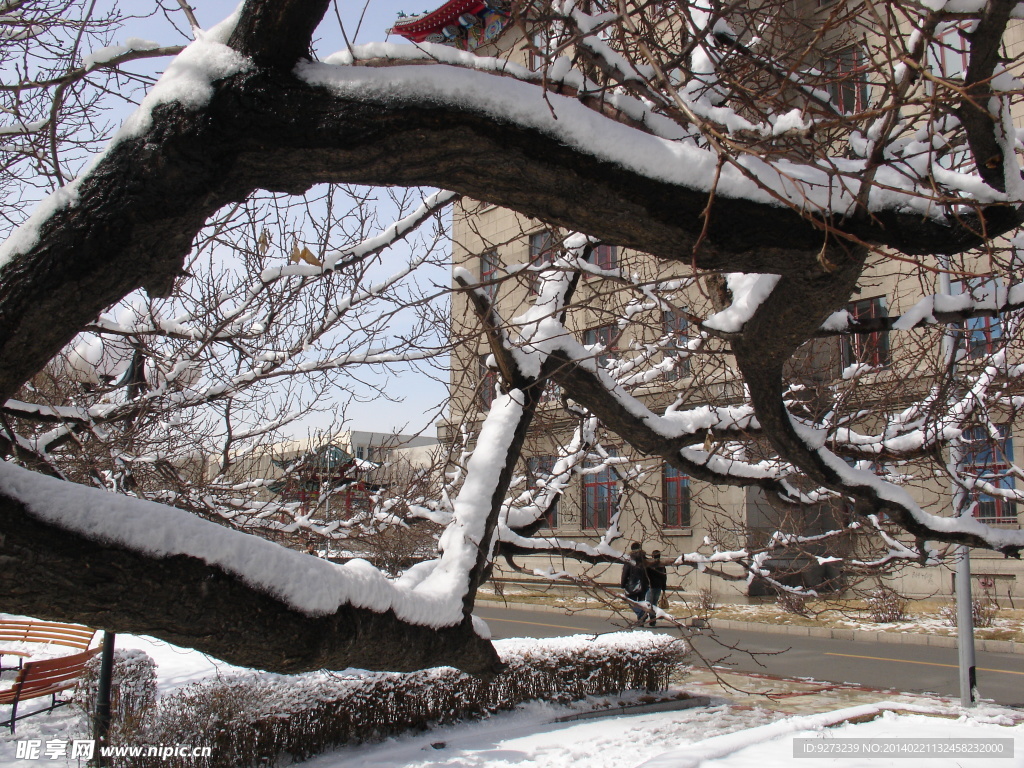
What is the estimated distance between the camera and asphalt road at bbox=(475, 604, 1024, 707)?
33.3 ft

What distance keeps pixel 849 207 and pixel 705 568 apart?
4.59 metres

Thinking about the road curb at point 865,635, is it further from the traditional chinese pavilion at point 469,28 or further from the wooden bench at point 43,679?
the traditional chinese pavilion at point 469,28

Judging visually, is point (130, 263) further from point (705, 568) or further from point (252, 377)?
point (705, 568)

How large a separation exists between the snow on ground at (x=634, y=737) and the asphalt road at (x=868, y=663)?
1.22 meters

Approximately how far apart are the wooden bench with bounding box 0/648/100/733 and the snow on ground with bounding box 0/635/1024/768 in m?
0.35

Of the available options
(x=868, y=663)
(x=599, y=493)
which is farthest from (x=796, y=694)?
(x=599, y=493)

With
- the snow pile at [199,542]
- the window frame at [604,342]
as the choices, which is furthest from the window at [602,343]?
the snow pile at [199,542]

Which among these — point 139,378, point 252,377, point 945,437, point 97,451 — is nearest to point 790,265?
point 945,437

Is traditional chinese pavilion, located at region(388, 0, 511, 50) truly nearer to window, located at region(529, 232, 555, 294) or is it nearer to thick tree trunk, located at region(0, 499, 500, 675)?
window, located at region(529, 232, 555, 294)

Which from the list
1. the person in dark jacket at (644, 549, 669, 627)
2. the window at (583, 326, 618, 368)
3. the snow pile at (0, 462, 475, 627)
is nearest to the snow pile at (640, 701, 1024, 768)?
the person in dark jacket at (644, 549, 669, 627)

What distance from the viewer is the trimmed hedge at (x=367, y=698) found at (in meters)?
6.25

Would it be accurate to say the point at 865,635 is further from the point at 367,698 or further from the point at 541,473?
the point at 367,698

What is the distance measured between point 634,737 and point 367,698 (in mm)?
2758

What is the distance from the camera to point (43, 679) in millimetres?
7289
